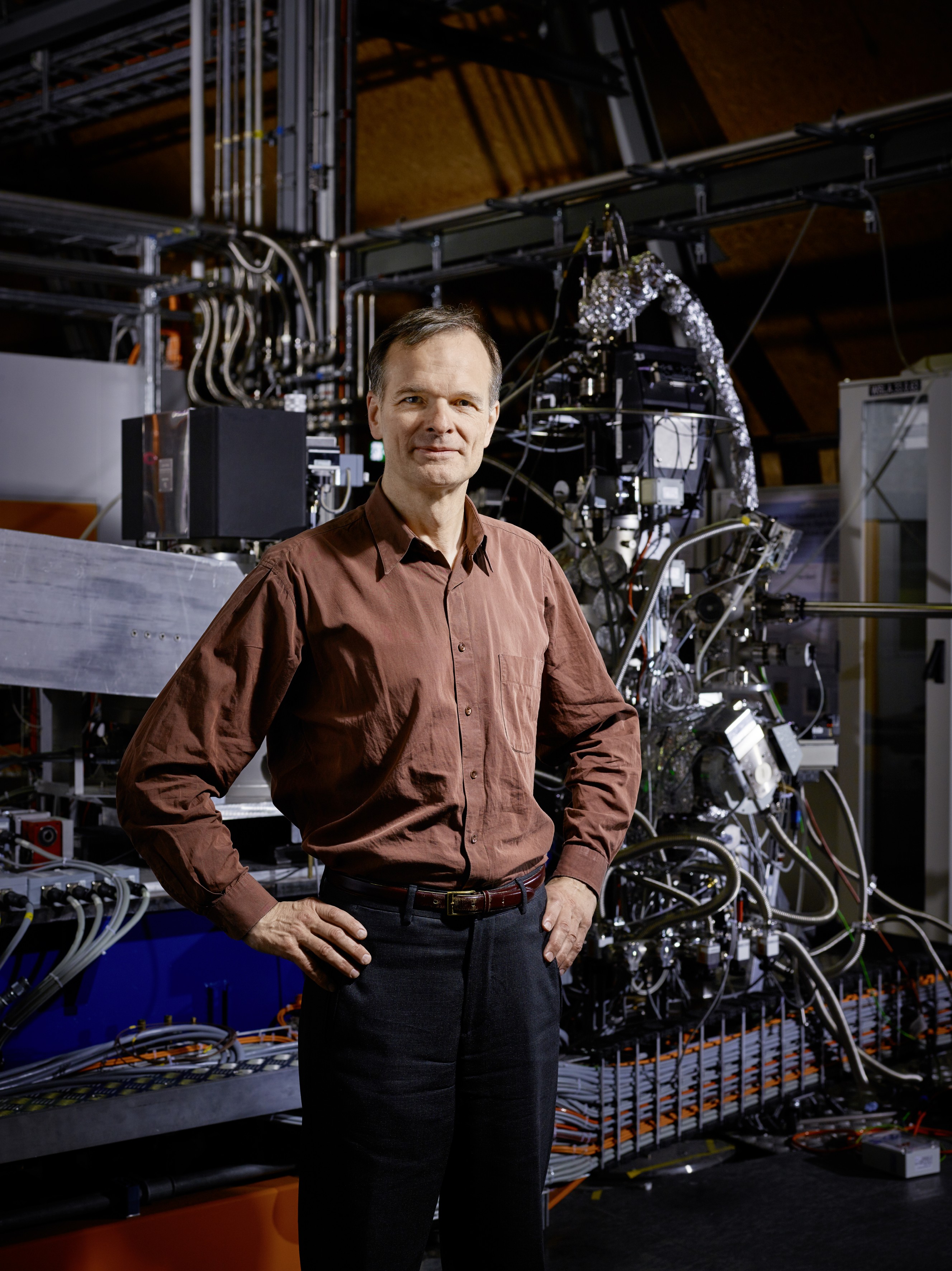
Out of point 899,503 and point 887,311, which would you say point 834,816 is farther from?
point 887,311

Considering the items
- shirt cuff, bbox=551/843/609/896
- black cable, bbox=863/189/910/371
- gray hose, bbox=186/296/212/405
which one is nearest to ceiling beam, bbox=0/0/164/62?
gray hose, bbox=186/296/212/405

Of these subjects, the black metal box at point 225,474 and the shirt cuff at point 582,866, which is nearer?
the shirt cuff at point 582,866

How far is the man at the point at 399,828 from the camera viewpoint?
1.52 metres

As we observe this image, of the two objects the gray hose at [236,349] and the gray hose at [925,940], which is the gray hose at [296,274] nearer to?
the gray hose at [236,349]

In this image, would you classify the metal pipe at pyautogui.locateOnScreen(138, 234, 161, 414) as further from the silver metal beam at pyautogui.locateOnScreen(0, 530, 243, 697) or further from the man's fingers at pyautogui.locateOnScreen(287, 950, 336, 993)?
the man's fingers at pyautogui.locateOnScreen(287, 950, 336, 993)

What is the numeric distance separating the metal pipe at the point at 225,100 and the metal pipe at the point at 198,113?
5.8 inches

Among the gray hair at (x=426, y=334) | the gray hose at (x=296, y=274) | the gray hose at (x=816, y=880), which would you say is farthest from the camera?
the gray hose at (x=296, y=274)

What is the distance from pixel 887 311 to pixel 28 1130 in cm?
435

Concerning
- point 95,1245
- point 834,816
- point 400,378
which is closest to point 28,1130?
point 95,1245

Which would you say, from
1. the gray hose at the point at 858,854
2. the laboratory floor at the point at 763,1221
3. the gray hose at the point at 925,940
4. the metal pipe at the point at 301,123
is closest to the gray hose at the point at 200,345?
the metal pipe at the point at 301,123

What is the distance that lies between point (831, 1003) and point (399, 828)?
200 cm

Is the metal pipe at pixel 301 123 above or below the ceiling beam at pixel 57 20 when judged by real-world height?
below

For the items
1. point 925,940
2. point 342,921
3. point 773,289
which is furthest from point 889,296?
point 342,921

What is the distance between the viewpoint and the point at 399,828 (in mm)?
1542
